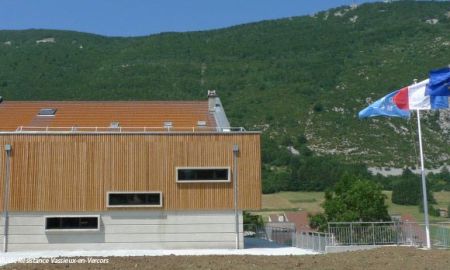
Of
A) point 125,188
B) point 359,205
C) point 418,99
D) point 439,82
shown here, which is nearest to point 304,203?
point 359,205

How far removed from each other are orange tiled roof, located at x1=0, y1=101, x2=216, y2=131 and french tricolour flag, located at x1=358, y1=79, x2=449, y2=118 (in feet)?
37.8

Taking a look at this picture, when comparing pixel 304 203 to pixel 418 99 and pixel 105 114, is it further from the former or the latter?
pixel 418 99

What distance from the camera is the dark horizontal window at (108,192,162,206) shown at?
27.8 m

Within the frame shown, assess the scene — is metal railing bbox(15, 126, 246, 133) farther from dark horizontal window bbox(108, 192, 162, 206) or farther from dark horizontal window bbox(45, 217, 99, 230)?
dark horizontal window bbox(45, 217, 99, 230)

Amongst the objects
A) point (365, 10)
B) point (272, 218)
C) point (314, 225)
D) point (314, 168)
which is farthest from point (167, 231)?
point (365, 10)

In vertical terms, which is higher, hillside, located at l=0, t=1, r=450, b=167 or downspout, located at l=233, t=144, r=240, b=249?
hillside, located at l=0, t=1, r=450, b=167

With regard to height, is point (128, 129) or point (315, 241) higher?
point (128, 129)

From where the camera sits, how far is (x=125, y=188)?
27.8m

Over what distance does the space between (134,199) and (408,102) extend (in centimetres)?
1289

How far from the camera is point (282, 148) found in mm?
86938

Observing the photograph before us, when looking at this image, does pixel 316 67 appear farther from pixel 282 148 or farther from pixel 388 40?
pixel 282 148

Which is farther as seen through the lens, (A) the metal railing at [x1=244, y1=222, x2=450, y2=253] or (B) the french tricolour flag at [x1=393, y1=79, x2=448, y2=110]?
(A) the metal railing at [x1=244, y1=222, x2=450, y2=253]

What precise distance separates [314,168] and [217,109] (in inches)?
1863

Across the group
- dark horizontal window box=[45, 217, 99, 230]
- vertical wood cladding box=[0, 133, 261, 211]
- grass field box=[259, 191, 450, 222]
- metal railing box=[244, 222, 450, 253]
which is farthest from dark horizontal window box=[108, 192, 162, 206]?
grass field box=[259, 191, 450, 222]
